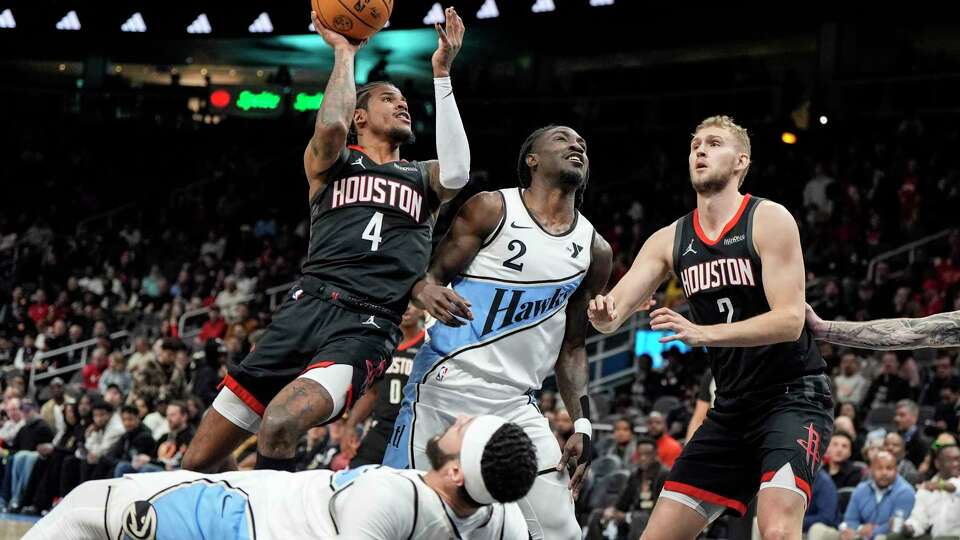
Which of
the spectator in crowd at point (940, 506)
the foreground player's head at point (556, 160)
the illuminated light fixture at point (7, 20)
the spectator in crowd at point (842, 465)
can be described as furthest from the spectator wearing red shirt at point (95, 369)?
the foreground player's head at point (556, 160)

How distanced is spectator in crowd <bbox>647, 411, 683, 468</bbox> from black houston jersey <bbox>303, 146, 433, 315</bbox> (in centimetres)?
588

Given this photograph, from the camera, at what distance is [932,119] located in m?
21.2

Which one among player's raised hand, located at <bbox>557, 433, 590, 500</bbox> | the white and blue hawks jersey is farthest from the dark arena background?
the white and blue hawks jersey

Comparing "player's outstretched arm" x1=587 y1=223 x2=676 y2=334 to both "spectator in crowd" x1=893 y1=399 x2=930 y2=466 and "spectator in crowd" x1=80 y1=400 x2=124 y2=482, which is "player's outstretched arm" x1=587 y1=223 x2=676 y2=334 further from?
"spectator in crowd" x1=80 y1=400 x2=124 y2=482

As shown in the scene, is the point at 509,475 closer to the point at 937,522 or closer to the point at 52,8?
the point at 937,522

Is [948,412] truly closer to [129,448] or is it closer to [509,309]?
[509,309]

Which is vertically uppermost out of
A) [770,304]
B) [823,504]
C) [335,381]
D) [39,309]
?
[770,304]

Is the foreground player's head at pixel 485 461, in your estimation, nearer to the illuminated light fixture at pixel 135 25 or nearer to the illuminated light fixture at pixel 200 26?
the illuminated light fixture at pixel 200 26

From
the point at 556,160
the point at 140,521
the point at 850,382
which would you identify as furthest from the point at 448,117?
the point at 850,382

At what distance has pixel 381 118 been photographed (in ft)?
21.4

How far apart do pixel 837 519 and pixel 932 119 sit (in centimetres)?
1271

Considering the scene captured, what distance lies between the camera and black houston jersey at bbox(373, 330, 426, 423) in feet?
30.5

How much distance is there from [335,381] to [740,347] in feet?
6.09

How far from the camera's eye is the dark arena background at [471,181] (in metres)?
13.9
